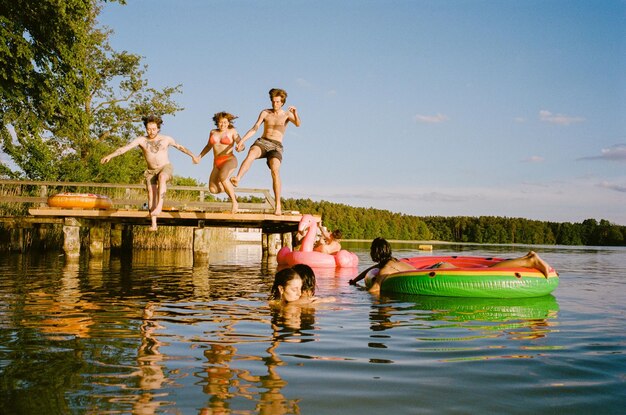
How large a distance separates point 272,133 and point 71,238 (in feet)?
23.6

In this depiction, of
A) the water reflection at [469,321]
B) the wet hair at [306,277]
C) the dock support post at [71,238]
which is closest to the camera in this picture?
the water reflection at [469,321]

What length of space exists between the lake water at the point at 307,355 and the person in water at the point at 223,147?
4478mm

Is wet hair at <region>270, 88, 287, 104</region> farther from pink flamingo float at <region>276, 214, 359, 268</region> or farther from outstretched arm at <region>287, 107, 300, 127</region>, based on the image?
pink flamingo float at <region>276, 214, 359, 268</region>

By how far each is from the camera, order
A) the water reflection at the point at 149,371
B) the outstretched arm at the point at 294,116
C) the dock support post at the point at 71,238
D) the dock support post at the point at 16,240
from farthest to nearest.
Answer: the dock support post at the point at 16,240 → the dock support post at the point at 71,238 → the outstretched arm at the point at 294,116 → the water reflection at the point at 149,371

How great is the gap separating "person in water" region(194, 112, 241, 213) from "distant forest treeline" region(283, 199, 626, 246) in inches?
2015

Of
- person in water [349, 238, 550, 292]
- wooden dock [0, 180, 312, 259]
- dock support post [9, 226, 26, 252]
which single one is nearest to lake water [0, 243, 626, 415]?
person in water [349, 238, 550, 292]

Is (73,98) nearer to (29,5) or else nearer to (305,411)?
(29,5)

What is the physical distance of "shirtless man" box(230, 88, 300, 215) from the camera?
38.1 ft

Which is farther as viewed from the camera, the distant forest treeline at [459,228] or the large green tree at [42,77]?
the distant forest treeline at [459,228]

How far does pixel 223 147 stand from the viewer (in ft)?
40.0

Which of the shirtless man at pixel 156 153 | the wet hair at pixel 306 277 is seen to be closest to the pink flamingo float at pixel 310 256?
the shirtless man at pixel 156 153

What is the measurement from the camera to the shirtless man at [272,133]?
11.6m

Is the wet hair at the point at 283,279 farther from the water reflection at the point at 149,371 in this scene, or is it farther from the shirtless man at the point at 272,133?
the shirtless man at the point at 272,133

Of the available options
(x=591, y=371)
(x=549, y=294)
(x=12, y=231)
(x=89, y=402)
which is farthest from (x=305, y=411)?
(x=12, y=231)
